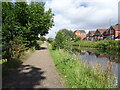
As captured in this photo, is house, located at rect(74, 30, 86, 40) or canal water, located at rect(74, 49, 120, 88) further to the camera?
house, located at rect(74, 30, 86, 40)

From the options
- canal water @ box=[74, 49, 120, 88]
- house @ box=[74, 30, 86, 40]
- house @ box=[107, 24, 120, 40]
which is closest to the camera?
canal water @ box=[74, 49, 120, 88]

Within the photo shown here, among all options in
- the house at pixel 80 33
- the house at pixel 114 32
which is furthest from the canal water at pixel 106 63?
the house at pixel 80 33

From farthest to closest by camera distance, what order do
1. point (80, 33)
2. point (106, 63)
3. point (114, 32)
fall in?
1. point (80, 33)
2. point (114, 32)
3. point (106, 63)

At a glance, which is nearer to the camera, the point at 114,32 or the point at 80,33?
the point at 114,32

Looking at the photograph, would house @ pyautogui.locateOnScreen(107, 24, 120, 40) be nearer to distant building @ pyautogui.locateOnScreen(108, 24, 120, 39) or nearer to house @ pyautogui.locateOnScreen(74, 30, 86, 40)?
distant building @ pyautogui.locateOnScreen(108, 24, 120, 39)

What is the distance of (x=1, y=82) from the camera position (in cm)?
446

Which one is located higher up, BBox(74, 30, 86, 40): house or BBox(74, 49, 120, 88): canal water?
BBox(74, 30, 86, 40): house

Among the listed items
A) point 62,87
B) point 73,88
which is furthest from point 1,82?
point 73,88

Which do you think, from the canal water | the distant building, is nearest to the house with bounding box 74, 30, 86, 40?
the distant building

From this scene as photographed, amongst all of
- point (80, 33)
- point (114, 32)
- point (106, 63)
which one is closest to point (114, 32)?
point (114, 32)

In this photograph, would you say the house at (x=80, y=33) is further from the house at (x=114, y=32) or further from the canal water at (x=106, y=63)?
the canal water at (x=106, y=63)

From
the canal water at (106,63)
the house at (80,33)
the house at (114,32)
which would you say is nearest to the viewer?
the canal water at (106,63)

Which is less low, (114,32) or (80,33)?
(80,33)

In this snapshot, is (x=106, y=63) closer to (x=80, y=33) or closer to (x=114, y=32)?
(x=114, y=32)
